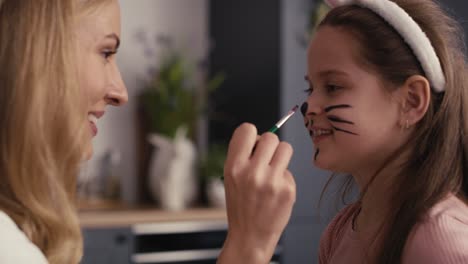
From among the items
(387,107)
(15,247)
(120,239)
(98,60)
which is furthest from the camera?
(120,239)

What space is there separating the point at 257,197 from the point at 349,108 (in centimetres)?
32

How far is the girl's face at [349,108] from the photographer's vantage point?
1.23m

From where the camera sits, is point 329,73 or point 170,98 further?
point 170,98

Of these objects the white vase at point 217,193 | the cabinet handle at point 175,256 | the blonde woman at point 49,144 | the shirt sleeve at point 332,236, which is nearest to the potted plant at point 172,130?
the white vase at point 217,193

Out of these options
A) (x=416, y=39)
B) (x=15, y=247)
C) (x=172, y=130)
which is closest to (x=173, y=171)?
(x=172, y=130)

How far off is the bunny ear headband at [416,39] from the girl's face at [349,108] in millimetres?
77

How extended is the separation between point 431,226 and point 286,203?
0.22 meters

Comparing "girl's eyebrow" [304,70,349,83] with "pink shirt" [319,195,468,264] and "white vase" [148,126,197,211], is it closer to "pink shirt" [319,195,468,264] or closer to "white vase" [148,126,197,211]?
"pink shirt" [319,195,468,264]

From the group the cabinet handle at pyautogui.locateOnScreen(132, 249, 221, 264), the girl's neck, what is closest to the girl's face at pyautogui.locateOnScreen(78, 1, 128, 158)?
the girl's neck

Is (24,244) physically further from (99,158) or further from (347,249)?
(99,158)

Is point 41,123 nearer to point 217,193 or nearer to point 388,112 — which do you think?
point 388,112

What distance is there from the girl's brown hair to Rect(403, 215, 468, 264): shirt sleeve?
8 cm

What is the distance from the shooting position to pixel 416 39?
3.87 ft

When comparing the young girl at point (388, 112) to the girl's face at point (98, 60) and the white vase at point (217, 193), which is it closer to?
the girl's face at point (98, 60)
